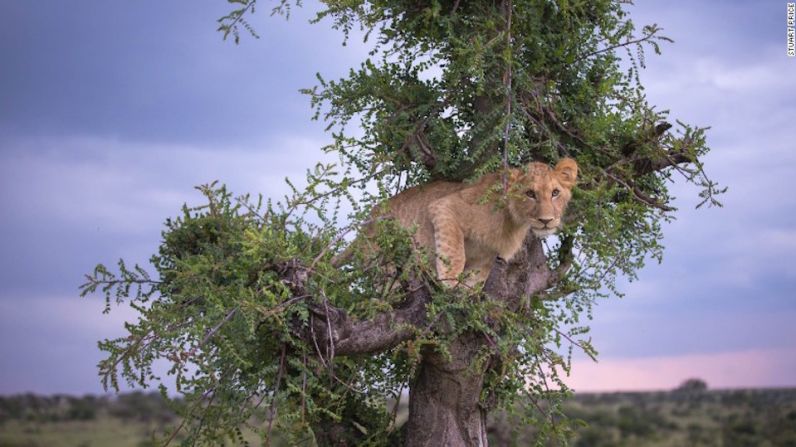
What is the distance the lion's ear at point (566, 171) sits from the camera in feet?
23.1

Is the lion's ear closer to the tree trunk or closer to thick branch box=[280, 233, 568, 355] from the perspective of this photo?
thick branch box=[280, 233, 568, 355]

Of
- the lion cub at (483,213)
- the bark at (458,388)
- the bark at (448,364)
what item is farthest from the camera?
the bark at (458,388)

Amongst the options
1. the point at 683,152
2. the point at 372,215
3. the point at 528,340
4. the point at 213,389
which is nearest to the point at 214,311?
the point at 213,389

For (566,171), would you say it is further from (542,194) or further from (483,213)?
(483,213)

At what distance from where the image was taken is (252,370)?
6.36 m

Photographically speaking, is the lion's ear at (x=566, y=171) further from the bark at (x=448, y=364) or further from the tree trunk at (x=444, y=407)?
the tree trunk at (x=444, y=407)

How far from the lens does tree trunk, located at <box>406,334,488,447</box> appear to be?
281 inches

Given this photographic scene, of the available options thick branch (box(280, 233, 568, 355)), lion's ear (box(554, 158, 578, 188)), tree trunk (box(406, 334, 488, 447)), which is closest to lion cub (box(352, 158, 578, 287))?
lion's ear (box(554, 158, 578, 188))

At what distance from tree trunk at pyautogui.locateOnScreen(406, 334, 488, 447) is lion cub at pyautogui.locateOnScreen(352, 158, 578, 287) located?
0.84 meters

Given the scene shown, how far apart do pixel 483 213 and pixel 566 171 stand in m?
0.82

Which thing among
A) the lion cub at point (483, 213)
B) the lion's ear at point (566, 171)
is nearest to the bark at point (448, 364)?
the lion cub at point (483, 213)

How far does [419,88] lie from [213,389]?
342cm

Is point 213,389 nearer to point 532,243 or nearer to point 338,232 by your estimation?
point 338,232

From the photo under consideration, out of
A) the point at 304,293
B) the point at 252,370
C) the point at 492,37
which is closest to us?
the point at 304,293
